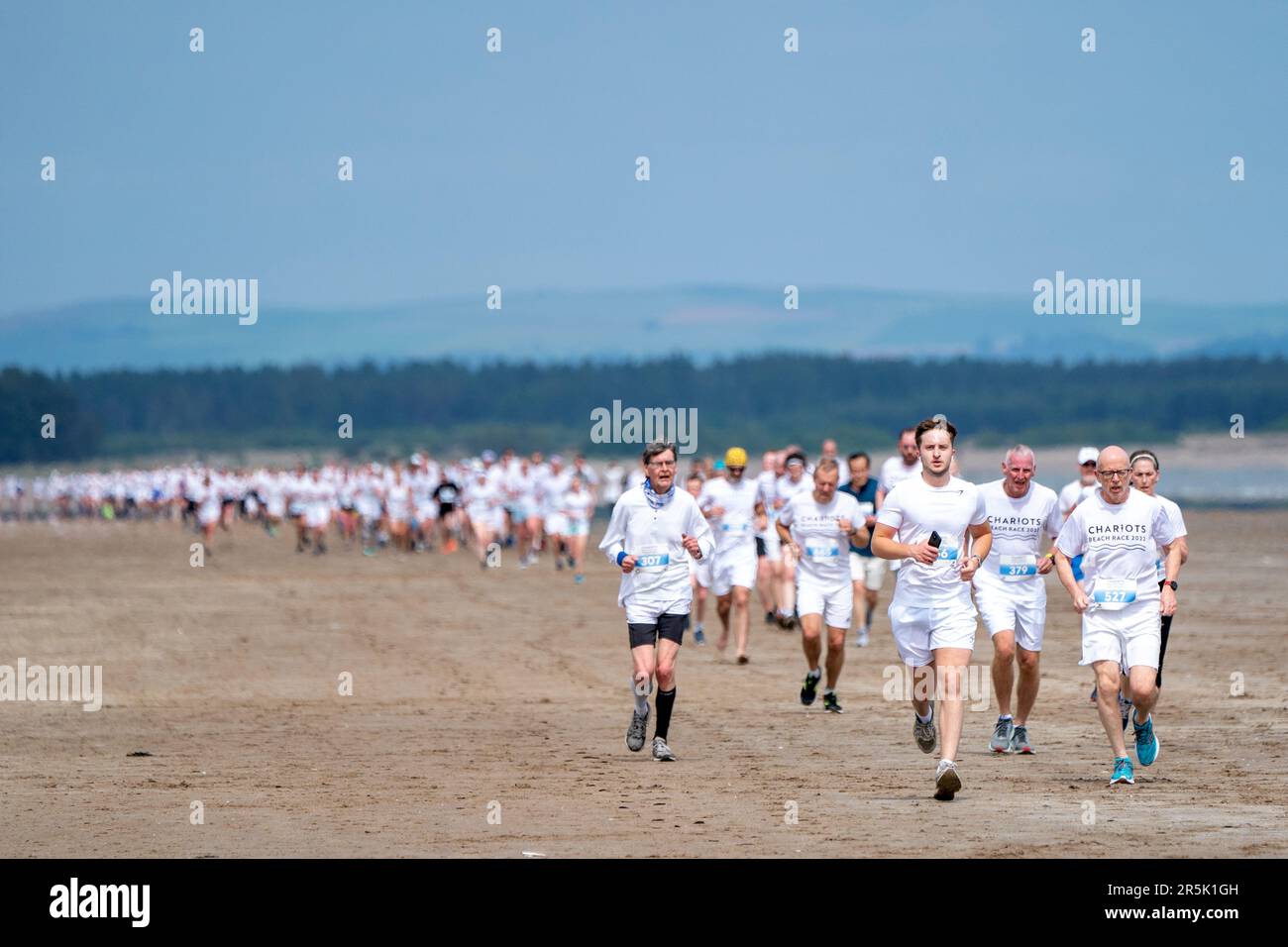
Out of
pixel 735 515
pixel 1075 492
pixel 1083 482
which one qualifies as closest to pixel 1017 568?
pixel 1083 482

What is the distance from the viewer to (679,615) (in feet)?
45.9

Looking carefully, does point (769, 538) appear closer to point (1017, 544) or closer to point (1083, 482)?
point (1083, 482)

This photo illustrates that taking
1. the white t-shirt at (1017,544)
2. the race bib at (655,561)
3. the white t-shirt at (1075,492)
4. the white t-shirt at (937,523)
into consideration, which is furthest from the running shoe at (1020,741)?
the white t-shirt at (1075,492)

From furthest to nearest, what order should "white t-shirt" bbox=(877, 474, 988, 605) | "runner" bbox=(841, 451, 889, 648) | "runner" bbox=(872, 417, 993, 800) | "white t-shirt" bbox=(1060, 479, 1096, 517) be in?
"runner" bbox=(841, 451, 889, 648) → "white t-shirt" bbox=(1060, 479, 1096, 517) → "white t-shirt" bbox=(877, 474, 988, 605) → "runner" bbox=(872, 417, 993, 800)

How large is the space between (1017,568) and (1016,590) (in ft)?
0.49

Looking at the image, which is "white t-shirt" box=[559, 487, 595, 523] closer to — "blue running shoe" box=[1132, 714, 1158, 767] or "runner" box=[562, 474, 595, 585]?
"runner" box=[562, 474, 595, 585]

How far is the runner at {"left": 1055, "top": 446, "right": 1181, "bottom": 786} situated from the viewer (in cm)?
1237

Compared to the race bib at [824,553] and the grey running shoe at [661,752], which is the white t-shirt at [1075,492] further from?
the grey running shoe at [661,752]

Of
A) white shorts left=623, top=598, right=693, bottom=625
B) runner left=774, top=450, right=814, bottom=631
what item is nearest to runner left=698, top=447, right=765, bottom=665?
runner left=774, top=450, right=814, bottom=631

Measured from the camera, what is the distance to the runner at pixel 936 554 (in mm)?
12016

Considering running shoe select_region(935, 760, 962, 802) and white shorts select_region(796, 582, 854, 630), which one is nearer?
running shoe select_region(935, 760, 962, 802)

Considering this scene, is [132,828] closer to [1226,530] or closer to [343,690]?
[343,690]

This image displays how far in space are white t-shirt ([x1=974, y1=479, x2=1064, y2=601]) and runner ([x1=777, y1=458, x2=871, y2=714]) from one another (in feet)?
6.26

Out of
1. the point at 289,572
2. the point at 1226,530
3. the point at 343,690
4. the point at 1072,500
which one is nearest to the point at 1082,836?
the point at 1072,500
